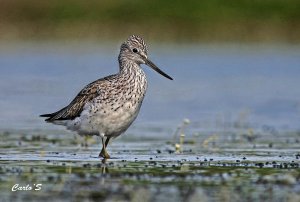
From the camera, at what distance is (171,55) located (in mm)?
33875

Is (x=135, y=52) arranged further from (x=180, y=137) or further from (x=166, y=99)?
(x=166, y=99)

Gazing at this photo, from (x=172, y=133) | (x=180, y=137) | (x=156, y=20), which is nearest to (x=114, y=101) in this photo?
(x=180, y=137)

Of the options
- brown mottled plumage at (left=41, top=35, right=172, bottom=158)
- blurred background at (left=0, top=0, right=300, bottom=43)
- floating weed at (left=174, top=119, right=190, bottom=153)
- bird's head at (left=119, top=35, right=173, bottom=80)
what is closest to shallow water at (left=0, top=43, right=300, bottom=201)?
floating weed at (left=174, top=119, right=190, bottom=153)

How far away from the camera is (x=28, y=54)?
113ft

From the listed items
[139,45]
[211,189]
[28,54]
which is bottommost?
[211,189]

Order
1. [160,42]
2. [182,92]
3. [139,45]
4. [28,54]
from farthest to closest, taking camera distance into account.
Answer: [160,42] → [28,54] → [182,92] → [139,45]

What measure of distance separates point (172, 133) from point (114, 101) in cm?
356

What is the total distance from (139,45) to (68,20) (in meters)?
25.4

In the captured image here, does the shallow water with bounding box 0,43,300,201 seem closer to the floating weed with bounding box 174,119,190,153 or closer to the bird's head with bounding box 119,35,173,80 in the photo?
the floating weed with bounding box 174,119,190,153

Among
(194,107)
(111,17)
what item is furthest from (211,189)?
(111,17)

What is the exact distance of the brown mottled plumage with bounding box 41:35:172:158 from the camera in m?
14.6

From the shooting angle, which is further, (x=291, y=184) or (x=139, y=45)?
(x=139, y=45)

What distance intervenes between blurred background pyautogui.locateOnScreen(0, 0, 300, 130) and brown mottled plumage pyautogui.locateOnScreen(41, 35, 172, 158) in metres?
3.93

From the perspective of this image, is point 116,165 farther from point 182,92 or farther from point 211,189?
point 182,92
